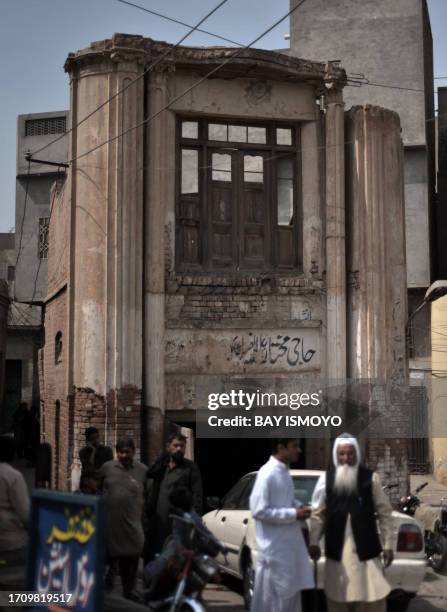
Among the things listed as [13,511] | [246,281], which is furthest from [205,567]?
[246,281]

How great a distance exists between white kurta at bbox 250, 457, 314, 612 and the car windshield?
2.55 metres

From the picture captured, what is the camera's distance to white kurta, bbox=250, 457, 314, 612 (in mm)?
6488

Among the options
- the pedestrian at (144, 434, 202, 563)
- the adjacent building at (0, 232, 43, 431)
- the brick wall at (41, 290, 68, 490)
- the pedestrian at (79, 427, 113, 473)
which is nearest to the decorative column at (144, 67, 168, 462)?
the brick wall at (41, 290, 68, 490)

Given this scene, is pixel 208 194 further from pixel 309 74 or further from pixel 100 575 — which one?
pixel 100 575

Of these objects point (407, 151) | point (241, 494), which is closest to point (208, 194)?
point (241, 494)

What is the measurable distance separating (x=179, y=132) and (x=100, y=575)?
1017 cm

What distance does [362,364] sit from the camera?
14.6 m

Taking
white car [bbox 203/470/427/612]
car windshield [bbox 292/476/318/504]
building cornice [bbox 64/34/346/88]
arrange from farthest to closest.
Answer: building cornice [bbox 64/34/346/88] < car windshield [bbox 292/476/318/504] < white car [bbox 203/470/427/612]

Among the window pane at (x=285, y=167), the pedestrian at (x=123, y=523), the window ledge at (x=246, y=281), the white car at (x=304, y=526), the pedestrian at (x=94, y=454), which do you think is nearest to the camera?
the pedestrian at (x=123, y=523)

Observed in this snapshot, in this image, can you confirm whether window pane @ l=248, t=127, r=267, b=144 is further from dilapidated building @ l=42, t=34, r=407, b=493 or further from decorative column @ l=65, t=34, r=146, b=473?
decorative column @ l=65, t=34, r=146, b=473

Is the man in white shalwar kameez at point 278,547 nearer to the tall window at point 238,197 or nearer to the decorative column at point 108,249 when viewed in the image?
the decorative column at point 108,249

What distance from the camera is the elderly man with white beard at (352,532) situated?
6512 millimetres

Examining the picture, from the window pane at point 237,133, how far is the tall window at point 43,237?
34.4 feet

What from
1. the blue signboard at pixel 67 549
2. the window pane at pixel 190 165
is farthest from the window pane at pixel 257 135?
the blue signboard at pixel 67 549
